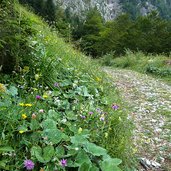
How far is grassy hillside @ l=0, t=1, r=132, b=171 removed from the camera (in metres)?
3.30

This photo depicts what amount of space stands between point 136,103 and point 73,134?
5285 mm

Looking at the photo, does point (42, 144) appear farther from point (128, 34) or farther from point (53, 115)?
point (128, 34)

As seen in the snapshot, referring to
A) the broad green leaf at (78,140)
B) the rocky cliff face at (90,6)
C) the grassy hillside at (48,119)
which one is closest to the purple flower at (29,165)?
the grassy hillside at (48,119)

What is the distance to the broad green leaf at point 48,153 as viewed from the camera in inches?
127

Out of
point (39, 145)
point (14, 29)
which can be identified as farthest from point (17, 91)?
point (39, 145)

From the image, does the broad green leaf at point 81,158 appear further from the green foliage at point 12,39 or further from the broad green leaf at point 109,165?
the green foliage at point 12,39

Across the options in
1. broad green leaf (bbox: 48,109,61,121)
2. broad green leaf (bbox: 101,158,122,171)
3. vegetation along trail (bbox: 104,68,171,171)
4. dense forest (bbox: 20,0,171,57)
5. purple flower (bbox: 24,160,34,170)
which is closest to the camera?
purple flower (bbox: 24,160,34,170)

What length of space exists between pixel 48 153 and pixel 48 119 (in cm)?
58

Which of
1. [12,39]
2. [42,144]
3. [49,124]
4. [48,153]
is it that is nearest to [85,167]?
[48,153]

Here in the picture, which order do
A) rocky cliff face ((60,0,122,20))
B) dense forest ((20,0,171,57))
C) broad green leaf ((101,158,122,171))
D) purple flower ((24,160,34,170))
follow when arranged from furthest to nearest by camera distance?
rocky cliff face ((60,0,122,20)) < dense forest ((20,0,171,57)) < broad green leaf ((101,158,122,171)) < purple flower ((24,160,34,170))

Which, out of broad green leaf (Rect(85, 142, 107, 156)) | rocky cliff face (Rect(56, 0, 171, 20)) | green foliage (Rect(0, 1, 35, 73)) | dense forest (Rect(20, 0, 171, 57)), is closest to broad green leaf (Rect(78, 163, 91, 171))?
broad green leaf (Rect(85, 142, 107, 156))

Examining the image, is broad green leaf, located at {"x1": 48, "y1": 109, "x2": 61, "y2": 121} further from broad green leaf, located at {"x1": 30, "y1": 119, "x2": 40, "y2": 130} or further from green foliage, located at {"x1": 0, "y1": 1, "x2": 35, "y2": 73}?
green foliage, located at {"x1": 0, "y1": 1, "x2": 35, "y2": 73}

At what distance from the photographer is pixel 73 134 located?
3.92m

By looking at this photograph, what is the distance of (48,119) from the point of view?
148 inches
